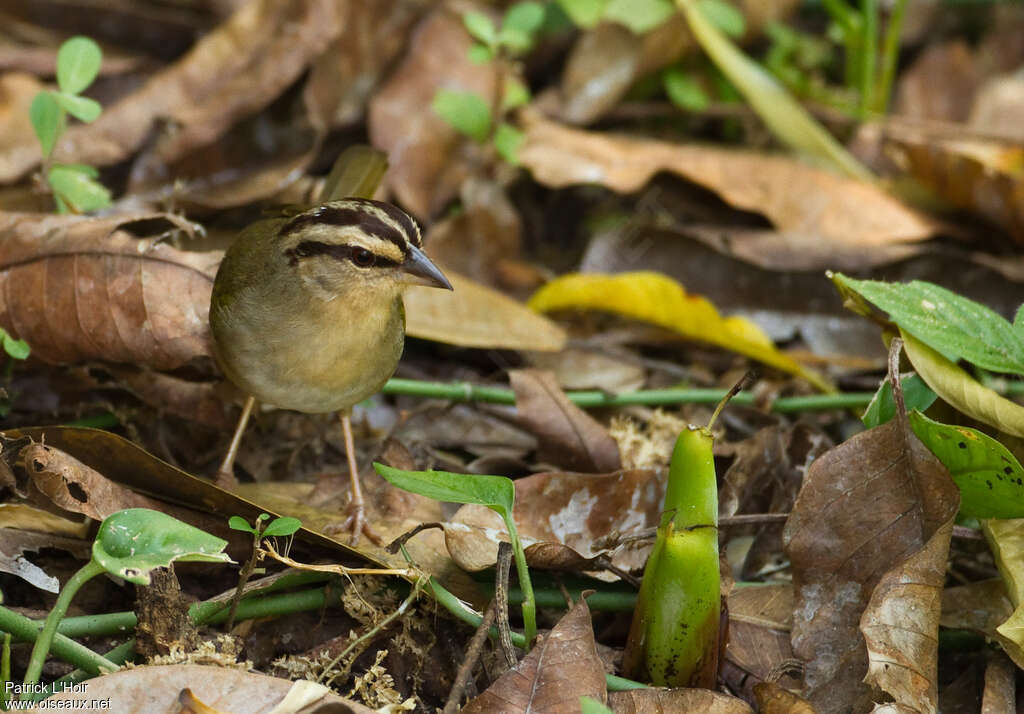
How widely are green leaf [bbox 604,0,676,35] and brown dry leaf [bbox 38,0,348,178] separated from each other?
1.28 meters

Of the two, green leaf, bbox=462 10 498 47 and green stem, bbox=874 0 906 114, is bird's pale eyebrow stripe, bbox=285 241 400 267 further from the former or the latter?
A: green stem, bbox=874 0 906 114

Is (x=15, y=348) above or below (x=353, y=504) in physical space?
above

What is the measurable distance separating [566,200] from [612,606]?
2997mm

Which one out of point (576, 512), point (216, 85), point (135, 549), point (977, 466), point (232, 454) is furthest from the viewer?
point (216, 85)

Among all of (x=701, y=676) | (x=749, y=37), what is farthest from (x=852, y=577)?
(x=749, y=37)

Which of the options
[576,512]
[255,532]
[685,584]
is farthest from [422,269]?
[685,584]

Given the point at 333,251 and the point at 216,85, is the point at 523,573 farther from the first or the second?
the point at 216,85

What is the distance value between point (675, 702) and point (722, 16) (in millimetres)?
3771

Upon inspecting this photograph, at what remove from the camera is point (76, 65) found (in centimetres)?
400

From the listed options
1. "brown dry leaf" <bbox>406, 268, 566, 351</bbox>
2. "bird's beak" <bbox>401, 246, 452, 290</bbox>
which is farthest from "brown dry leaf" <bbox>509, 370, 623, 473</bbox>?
"bird's beak" <bbox>401, 246, 452, 290</bbox>

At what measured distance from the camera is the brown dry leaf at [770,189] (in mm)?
4973

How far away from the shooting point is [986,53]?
6.82 meters

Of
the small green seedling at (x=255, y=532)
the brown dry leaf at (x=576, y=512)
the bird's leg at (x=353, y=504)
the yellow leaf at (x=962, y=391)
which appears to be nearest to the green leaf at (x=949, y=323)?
the yellow leaf at (x=962, y=391)

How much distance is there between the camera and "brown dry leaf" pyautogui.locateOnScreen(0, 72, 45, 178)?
484 cm
